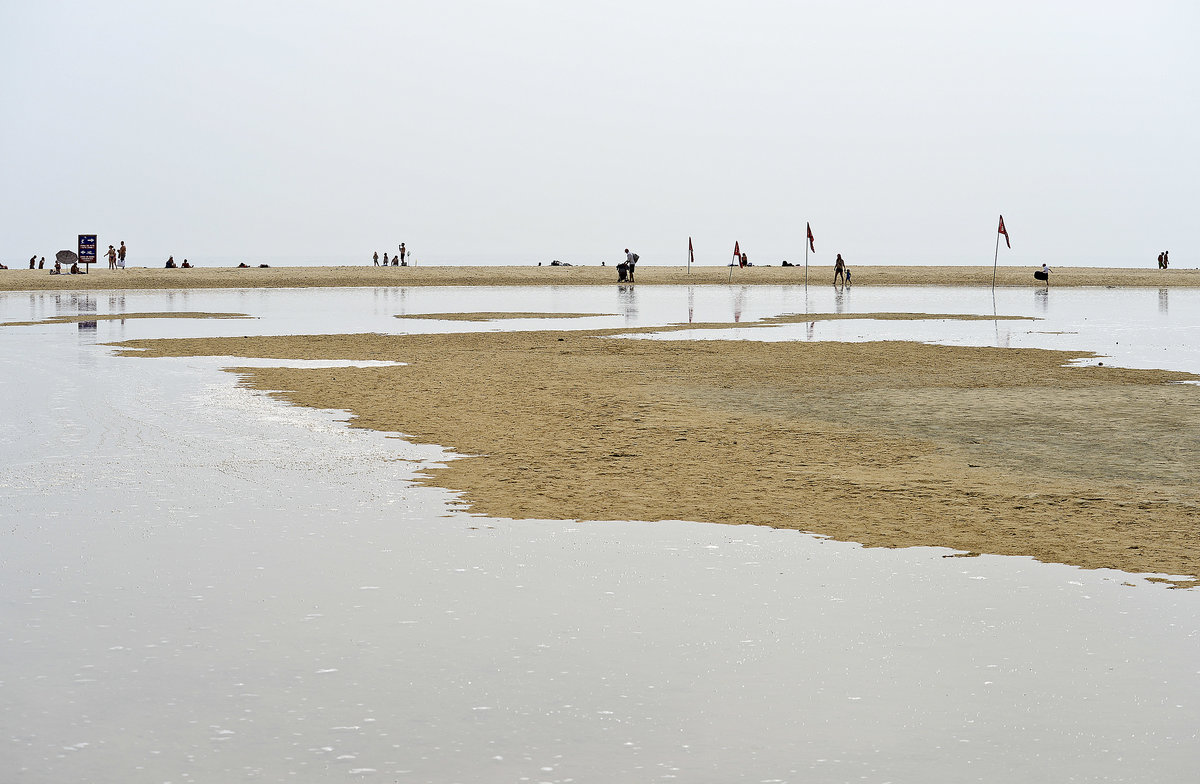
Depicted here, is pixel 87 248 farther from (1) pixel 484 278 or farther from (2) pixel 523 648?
(2) pixel 523 648

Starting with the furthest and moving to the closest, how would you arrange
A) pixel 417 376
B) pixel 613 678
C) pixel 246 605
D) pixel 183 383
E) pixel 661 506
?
pixel 417 376 → pixel 183 383 → pixel 661 506 → pixel 246 605 → pixel 613 678

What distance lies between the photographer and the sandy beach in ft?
246

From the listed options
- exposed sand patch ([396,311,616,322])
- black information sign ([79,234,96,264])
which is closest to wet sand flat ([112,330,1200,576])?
exposed sand patch ([396,311,616,322])

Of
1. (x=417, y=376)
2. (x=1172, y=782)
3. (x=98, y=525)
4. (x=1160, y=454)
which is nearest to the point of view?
(x=1172, y=782)

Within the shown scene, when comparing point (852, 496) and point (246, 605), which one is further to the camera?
point (852, 496)

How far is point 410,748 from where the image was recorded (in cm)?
511

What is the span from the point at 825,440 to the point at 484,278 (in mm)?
72688

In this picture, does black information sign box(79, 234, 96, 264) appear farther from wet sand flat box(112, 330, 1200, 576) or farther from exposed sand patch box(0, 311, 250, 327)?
wet sand flat box(112, 330, 1200, 576)

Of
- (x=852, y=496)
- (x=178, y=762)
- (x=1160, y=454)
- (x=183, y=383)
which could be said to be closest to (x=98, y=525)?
(x=178, y=762)

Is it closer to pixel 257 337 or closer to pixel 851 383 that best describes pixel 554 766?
pixel 851 383

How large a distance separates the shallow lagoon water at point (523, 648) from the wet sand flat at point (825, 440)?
2.55ft

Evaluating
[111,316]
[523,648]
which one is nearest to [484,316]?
[111,316]

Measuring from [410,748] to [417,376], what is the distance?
1614cm

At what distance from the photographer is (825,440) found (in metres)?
13.8
